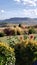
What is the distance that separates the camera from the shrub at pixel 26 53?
36.4 ft

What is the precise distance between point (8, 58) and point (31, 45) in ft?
6.83

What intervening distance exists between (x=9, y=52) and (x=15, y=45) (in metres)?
1.84

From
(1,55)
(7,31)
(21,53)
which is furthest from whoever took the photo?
(7,31)

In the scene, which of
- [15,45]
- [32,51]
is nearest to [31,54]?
[32,51]

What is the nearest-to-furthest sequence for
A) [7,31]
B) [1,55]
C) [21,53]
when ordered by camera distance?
[1,55] < [21,53] < [7,31]

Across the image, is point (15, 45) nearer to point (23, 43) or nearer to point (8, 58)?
point (23, 43)

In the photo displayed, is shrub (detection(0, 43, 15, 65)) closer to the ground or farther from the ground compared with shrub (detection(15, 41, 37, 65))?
farther from the ground

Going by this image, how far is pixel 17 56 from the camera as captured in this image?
36.7ft

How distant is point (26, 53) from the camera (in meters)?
11.1

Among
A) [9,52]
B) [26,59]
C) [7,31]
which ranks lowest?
[7,31]

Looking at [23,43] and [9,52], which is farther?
[23,43]

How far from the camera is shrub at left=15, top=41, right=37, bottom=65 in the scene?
11.1 meters

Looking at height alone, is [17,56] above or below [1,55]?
below

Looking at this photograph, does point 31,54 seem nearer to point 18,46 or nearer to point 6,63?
point 18,46
